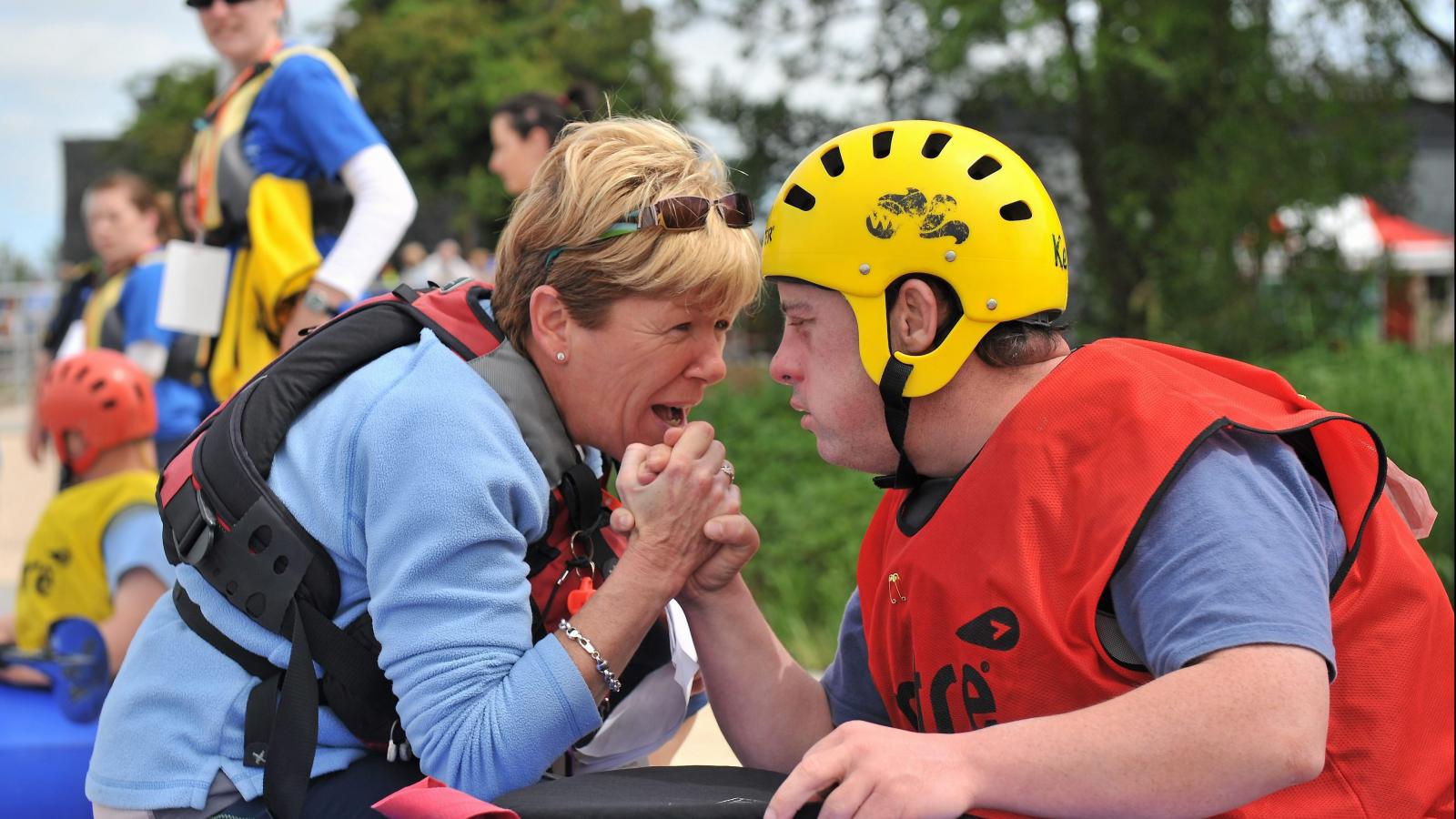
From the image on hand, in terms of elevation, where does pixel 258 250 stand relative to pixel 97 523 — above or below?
above

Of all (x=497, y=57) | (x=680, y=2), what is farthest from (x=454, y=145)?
(x=680, y=2)

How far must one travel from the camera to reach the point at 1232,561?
6.00ft

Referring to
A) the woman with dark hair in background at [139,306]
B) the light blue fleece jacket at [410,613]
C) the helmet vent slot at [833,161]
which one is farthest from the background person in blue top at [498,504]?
the woman with dark hair in background at [139,306]

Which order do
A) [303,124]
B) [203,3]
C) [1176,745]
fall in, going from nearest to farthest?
[1176,745]
[303,124]
[203,3]

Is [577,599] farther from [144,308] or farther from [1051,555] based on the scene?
[144,308]

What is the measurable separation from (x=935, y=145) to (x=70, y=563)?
3.03 meters

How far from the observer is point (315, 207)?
182 inches

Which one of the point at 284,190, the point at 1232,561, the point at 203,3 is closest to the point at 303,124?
the point at 284,190

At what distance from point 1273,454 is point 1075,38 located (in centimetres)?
822

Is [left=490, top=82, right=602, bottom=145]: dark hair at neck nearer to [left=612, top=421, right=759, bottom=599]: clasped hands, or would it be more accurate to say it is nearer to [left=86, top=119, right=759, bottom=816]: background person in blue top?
[left=86, top=119, right=759, bottom=816]: background person in blue top

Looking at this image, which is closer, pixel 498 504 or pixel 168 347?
pixel 498 504

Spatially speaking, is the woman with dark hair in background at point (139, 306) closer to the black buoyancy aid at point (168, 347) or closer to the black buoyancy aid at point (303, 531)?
the black buoyancy aid at point (168, 347)

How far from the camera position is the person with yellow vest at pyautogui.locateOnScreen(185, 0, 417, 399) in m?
4.48

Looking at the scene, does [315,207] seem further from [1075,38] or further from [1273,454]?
[1075,38]
